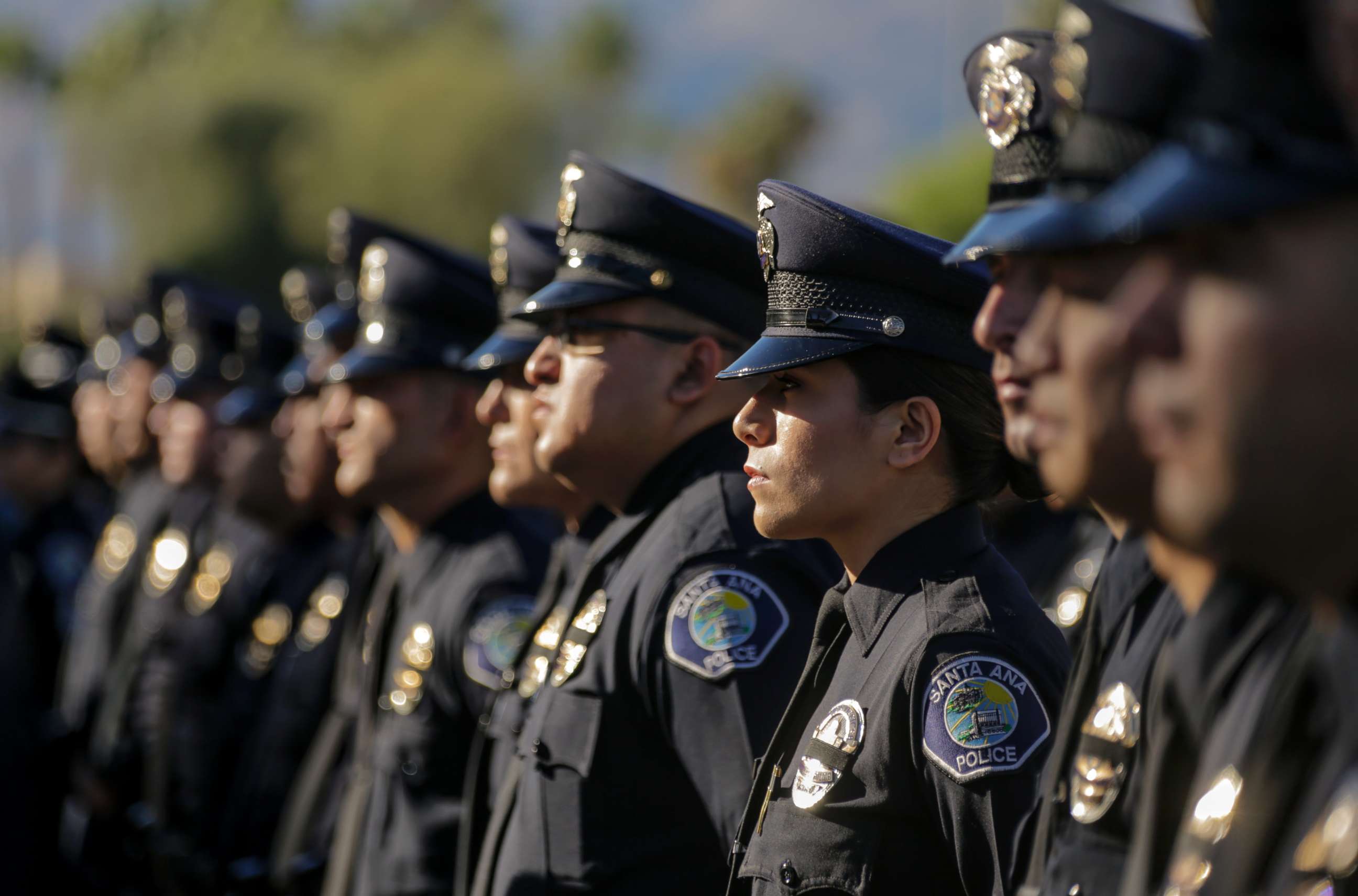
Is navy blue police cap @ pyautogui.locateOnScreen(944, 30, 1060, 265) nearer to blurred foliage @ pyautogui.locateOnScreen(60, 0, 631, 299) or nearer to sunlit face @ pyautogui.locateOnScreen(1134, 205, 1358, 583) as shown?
sunlit face @ pyautogui.locateOnScreen(1134, 205, 1358, 583)

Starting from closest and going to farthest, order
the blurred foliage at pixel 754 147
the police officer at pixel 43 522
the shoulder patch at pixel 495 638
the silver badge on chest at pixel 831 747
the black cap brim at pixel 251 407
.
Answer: the silver badge on chest at pixel 831 747, the shoulder patch at pixel 495 638, the police officer at pixel 43 522, the black cap brim at pixel 251 407, the blurred foliage at pixel 754 147

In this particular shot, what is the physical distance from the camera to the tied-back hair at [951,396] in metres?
3.01

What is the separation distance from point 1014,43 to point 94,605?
8.12 m

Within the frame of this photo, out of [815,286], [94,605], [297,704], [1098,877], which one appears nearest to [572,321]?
[815,286]

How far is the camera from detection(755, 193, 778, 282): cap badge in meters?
3.20

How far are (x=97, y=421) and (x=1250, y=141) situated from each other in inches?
406

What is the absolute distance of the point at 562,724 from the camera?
3459 mm

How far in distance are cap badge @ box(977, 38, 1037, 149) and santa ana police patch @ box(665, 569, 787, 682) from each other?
3.93 feet

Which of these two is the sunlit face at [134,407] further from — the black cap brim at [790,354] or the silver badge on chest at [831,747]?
the silver badge on chest at [831,747]

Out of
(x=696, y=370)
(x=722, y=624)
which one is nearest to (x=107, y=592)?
(x=696, y=370)

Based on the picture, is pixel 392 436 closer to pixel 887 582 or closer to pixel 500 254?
pixel 500 254

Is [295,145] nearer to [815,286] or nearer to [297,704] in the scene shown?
[297,704]

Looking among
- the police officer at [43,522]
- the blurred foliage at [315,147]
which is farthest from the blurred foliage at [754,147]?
the police officer at [43,522]

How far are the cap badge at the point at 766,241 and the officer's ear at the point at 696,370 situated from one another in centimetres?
59
